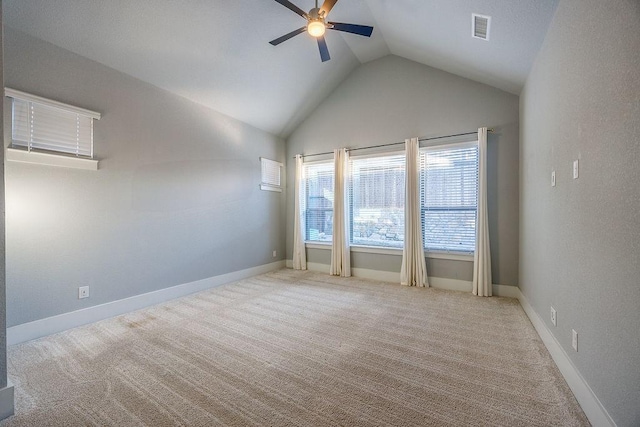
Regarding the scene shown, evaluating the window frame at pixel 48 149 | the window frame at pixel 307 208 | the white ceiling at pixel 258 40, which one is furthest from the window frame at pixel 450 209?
the window frame at pixel 48 149

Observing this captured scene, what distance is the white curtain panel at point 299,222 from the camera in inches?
210

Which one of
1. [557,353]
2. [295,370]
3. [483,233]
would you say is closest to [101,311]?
[295,370]

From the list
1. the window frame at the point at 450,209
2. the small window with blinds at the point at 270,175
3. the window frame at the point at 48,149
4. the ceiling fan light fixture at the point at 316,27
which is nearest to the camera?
the window frame at the point at 48,149

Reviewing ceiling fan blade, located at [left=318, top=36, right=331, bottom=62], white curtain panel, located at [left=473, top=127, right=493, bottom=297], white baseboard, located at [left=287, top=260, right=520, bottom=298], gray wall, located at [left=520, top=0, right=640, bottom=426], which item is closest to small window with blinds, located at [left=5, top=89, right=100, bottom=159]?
ceiling fan blade, located at [left=318, top=36, right=331, bottom=62]

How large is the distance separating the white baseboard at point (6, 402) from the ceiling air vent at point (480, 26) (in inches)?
181

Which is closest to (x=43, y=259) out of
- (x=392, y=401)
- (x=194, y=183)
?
(x=194, y=183)

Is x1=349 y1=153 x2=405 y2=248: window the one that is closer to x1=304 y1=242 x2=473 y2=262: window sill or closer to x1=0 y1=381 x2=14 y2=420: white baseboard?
x1=304 y1=242 x2=473 y2=262: window sill

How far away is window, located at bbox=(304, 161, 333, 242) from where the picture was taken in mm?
5188

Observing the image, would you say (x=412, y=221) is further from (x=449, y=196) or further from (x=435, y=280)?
(x=435, y=280)

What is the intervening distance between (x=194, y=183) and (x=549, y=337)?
4400mm

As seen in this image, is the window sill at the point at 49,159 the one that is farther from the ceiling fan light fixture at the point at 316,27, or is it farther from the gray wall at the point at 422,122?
the gray wall at the point at 422,122

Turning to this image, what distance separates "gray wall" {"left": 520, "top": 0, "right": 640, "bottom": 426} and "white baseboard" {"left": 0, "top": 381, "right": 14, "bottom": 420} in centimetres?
318

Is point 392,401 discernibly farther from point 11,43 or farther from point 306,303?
point 11,43

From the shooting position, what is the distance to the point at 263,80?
4055 millimetres
